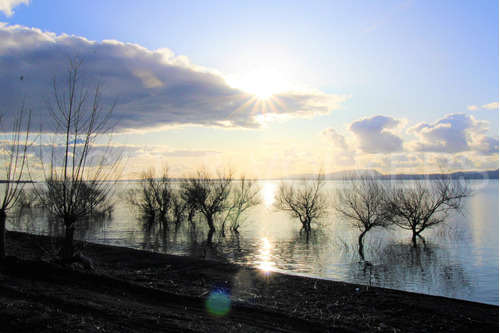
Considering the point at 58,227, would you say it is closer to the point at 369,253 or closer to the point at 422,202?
the point at 369,253

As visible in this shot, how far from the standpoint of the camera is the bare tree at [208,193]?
39.8m

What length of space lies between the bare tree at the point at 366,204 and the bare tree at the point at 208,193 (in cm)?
1336

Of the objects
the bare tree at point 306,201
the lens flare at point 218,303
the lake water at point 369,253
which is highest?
the bare tree at point 306,201

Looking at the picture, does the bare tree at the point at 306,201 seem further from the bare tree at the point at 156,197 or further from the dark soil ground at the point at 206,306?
the dark soil ground at the point at 206,306

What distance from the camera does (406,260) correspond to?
24.4 metres

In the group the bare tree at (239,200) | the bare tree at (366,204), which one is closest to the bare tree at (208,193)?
the bare tree at (239,200)

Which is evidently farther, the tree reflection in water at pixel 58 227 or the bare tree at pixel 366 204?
the bare tree at pixel 366 204

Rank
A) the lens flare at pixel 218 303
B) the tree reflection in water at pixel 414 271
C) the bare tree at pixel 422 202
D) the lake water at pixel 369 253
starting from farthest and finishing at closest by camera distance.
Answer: the bare tree at pixel 422 202, the lake water at pixel 369 253, the tree reflection in water at pixel 414 271, the lens flare at pixel 218 303

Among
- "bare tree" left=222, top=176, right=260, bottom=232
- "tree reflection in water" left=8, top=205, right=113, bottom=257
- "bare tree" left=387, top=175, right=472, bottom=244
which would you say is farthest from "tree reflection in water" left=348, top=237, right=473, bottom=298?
"bare tree" left=222, top=176, right=260, bottom=232

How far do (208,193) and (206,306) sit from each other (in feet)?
105

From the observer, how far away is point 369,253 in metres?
26.8

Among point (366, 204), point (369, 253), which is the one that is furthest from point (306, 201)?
point (369, 253)

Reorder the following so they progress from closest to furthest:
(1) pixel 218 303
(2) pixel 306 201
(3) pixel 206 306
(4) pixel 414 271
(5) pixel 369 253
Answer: (3) pixel 206 306 < (1) pixel 218 303 < (4) pixel 414 271 < (5) pixel 369 253 < (2) pixel 306 201

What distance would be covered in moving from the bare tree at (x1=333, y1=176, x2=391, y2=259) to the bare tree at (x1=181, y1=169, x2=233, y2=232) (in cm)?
1336
